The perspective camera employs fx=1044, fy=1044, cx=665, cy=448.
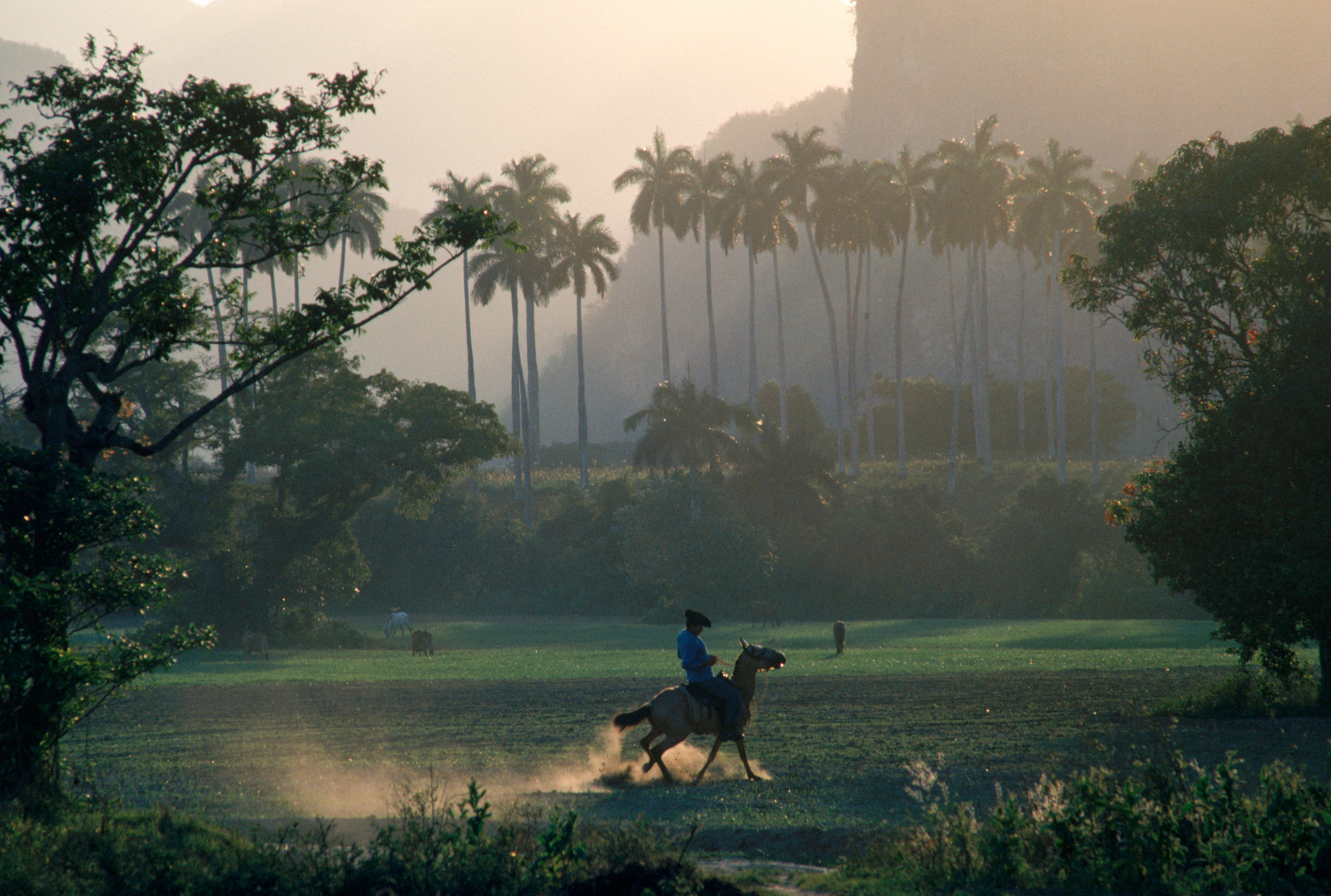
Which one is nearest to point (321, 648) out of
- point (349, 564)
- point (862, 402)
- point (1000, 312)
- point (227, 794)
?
point (349, 564)

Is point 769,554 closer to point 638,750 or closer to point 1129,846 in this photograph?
point 638,750

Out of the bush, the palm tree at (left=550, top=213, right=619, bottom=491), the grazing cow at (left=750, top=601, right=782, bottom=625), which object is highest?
the palm tree at (left=550, top=213, right=619, bottom=491)

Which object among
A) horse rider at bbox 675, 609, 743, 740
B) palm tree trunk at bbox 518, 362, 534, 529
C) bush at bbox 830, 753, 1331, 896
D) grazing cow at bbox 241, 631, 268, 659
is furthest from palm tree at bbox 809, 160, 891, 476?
bush at bbox 830, 753, 1331, 896

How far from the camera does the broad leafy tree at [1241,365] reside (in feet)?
58.6

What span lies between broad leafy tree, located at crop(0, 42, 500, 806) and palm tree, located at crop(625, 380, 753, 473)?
2045 inches

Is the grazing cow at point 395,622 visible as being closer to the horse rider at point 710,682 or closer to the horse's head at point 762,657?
the horse's head at point 762,657

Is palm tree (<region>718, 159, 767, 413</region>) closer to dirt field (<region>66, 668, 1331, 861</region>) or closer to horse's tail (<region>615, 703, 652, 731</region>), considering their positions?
dirt field (<region>66, 668, 1331, 861</region>)

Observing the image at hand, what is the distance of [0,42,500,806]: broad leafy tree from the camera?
1090 centimetres

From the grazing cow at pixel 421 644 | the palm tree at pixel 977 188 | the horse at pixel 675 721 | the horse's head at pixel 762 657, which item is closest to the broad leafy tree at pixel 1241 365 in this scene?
the horse's head at pixel 762 657

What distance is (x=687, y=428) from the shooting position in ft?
221

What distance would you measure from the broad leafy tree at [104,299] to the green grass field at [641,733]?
2037mm

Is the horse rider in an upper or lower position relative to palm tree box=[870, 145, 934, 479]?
lower

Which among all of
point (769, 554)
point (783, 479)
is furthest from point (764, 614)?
point (783, 479)

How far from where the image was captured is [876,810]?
1179 cm
